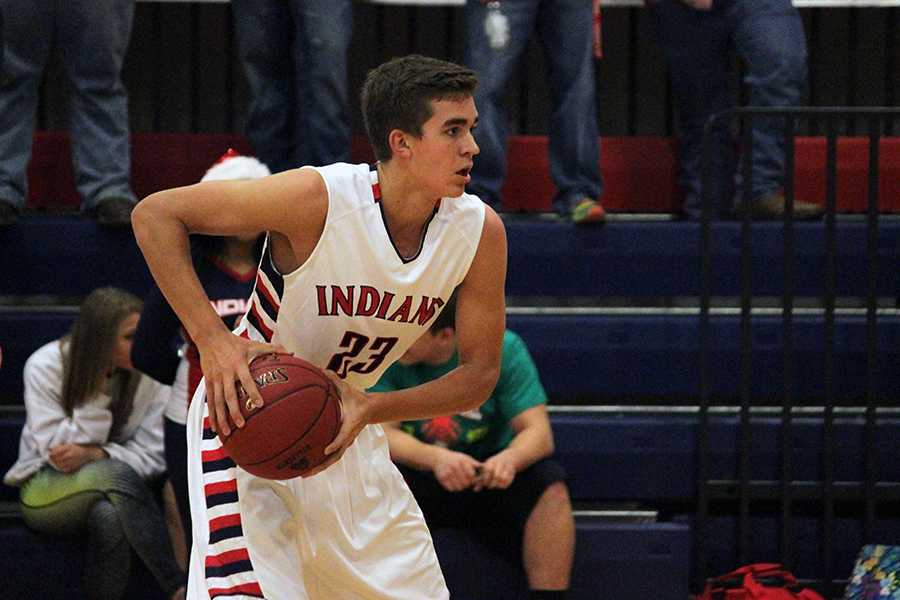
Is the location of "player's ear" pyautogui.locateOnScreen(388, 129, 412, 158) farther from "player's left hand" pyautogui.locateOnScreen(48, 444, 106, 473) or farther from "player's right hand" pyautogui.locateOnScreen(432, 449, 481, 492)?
"player's left hand" pyautogui.locateOnScreen(48, 444, 106, 473)

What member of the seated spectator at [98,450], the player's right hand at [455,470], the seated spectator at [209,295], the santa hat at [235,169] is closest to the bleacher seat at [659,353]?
the seated spectator at [98,450]

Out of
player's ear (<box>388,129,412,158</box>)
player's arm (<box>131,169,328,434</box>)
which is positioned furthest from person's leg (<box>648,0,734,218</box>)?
player's arm (<box>131,169,328,434</box>)

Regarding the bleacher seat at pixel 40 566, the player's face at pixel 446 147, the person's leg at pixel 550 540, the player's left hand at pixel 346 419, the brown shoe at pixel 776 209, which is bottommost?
the bleacher seat at pixel 40 566

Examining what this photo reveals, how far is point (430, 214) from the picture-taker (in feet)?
11.3

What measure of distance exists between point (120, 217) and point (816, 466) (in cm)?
294

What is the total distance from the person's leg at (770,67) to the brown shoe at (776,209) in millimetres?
36

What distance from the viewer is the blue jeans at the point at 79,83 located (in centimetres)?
579

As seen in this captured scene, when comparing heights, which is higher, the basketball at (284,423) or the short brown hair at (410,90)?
the short brown hair at (410,90)

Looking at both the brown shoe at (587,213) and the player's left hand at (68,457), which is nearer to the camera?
the player's left hand at (68,457)

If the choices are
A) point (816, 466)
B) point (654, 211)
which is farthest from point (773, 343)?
point (654, 211)

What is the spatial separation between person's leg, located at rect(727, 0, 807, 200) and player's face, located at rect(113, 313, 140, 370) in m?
2.60

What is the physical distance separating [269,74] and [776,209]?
2.18m

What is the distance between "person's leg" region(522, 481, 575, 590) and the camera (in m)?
4.91

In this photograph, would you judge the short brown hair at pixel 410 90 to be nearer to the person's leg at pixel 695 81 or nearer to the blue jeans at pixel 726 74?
the blue jeans at pixel 726 74
